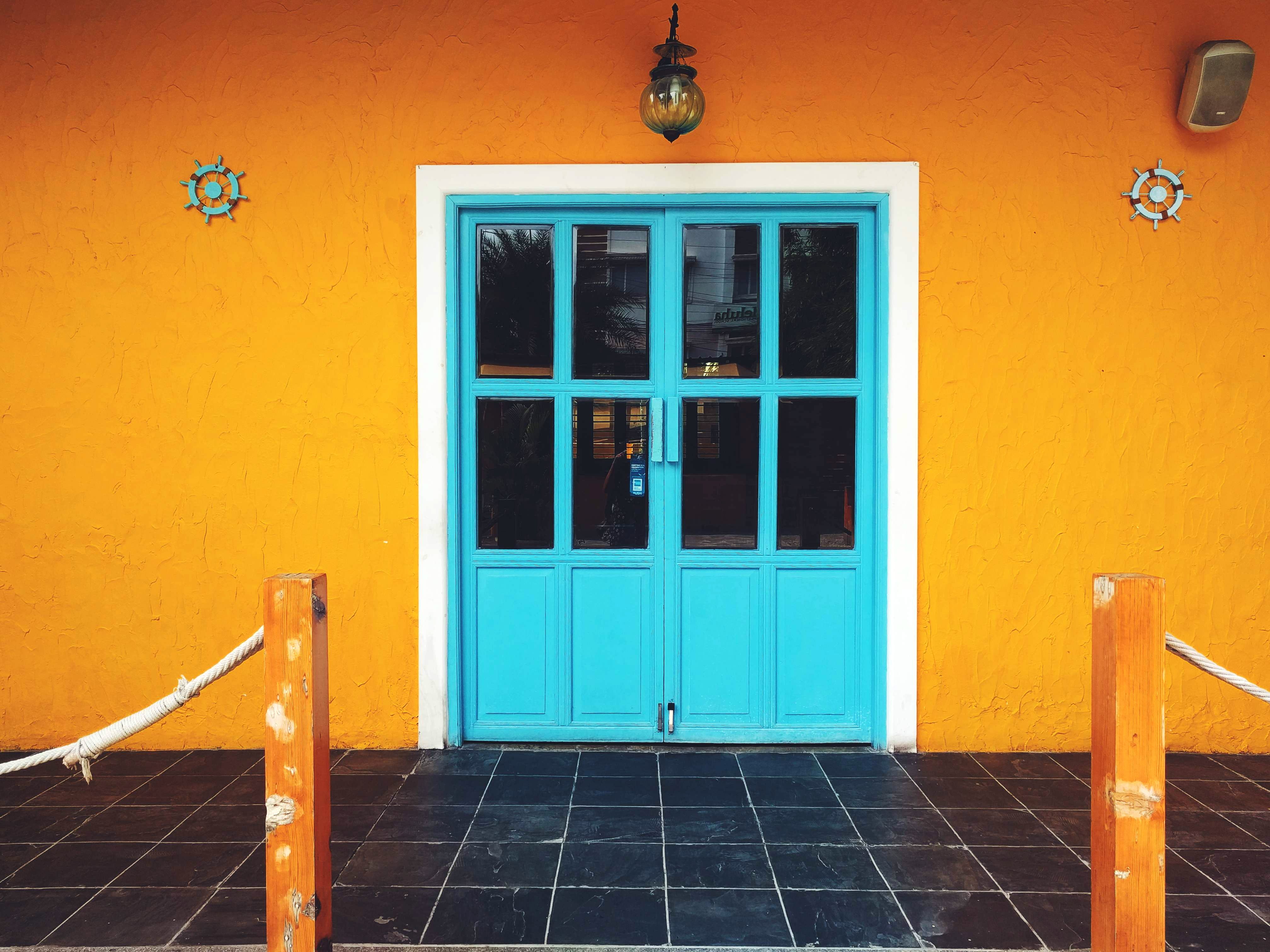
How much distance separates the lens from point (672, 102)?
3.26 meters

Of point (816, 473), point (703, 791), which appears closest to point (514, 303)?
point (816, 473)

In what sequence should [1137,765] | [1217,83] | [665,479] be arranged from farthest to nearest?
1. [665,479]
2. [1217,83]
3. [1137,765]

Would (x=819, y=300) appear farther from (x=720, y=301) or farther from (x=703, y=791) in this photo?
(x=703, y=791)

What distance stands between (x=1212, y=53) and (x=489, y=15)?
10.3ft

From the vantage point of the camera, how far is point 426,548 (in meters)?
3.70

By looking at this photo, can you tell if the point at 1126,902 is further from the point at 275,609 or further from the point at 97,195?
the point at 97,195

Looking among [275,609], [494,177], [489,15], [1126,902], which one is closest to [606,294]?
[494,177]

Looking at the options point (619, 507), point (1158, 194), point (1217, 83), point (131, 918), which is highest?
point (1217, 83)

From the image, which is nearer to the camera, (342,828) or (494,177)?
(342,828)

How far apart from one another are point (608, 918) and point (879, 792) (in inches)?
55.1

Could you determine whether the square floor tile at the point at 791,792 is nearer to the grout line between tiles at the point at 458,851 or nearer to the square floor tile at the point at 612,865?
the square floor tile at the point at 612,865

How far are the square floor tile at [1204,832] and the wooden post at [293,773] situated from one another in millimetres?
2801

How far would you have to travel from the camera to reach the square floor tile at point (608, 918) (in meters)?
2.29

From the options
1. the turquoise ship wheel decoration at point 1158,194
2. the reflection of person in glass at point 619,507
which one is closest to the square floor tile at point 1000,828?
the reflection of person in glass at point 619,507
